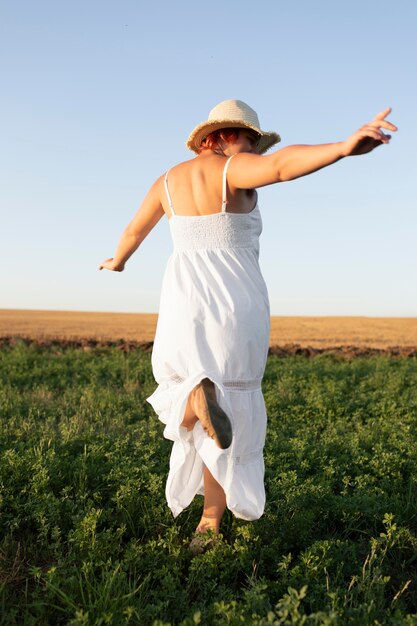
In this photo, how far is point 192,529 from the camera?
4.76 m

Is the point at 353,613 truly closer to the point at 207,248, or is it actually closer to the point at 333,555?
the point at 333,555

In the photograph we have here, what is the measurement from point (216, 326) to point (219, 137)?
1.37m

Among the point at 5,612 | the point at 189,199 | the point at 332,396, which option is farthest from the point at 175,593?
the point at 332,396

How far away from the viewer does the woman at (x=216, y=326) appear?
394cm

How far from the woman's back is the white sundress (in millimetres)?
56

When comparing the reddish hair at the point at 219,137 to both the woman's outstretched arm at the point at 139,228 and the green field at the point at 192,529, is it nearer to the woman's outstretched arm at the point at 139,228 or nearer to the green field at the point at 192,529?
the woman's outstretched arm at the point at 139,228

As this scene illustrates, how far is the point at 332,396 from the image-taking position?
994cm

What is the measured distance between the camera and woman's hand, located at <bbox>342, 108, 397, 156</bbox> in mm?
3211

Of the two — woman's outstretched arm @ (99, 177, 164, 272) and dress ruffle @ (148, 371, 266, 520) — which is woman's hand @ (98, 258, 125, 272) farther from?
dress ruffle @ (148, 371, 266, 520)

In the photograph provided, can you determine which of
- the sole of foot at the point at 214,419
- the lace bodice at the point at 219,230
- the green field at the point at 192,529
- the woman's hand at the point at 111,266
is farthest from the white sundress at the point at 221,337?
the woman's hand at the point at 111,266

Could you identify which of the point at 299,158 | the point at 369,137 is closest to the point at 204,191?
the point at 299,158

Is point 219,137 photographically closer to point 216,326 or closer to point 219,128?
point 219,128

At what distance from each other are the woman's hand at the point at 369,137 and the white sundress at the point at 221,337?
867 mm

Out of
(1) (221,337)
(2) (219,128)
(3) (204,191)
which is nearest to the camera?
(1) (221,337)
